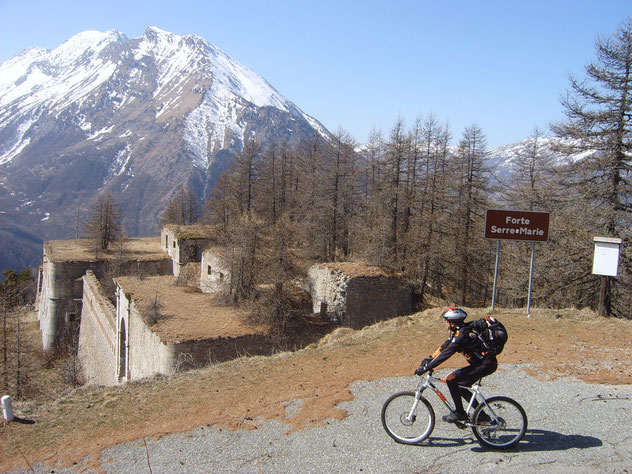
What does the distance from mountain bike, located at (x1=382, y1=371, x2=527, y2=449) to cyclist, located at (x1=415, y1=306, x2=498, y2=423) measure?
11 centimetres

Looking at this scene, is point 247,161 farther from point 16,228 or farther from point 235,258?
point 16,228

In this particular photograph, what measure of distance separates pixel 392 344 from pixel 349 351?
3.99 feet

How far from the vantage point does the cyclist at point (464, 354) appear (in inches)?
236

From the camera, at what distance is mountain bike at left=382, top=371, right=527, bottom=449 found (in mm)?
6141

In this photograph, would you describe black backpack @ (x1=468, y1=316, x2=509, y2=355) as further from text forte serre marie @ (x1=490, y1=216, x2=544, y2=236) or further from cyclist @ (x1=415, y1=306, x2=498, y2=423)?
text forte serre marie @ (x1=490, y1=216, x2=544, y2=236)

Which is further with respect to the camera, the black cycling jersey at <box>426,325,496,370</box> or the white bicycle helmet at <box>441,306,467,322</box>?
the white bicycle helmet at <box>441,306,467,322</box>

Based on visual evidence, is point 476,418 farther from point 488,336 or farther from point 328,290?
point 328,290

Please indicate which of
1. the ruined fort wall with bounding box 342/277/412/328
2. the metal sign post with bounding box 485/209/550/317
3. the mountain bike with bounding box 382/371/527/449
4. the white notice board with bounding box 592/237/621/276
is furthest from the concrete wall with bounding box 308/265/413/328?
the mountain bike with bounding box 382/371/527/449

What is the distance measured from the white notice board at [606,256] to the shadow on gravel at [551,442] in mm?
7593

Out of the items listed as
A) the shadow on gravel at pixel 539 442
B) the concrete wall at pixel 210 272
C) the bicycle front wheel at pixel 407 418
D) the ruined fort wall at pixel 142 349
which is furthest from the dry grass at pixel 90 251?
the shadow on gravel at pixel 539 442

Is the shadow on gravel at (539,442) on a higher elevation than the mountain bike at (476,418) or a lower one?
lower

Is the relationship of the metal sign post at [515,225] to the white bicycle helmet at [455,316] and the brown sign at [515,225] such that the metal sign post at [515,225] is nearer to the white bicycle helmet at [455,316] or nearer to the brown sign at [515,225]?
the brown sign at [515,225]

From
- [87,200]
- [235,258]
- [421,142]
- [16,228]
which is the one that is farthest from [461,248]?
[87,200]

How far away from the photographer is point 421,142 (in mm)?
27922
